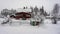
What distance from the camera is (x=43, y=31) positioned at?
1.18 m

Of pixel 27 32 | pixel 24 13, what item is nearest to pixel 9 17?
pixel 24 13

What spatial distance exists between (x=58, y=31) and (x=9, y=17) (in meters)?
0.67

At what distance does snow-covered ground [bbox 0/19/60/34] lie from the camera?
1.18 m

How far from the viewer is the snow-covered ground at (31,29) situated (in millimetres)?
1176

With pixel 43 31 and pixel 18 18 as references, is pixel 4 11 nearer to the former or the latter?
pixel 18 18

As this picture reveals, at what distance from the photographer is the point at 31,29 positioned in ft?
3.85

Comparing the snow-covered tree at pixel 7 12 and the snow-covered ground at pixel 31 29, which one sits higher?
the snow-covered tree at pixel 7 12

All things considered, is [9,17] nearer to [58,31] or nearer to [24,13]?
[24,13]

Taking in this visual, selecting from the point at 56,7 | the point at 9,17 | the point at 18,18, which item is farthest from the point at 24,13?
the point at 56,7

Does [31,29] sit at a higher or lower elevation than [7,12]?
lower

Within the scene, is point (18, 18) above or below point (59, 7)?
below

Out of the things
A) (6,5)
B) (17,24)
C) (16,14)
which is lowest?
(17,24)

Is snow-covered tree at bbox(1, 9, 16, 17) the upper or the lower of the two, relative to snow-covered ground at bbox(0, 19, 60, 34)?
upper

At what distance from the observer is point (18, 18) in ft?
3.92
